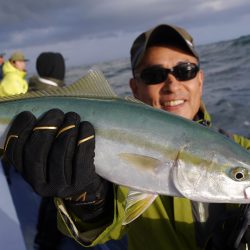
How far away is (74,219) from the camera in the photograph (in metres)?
2.76

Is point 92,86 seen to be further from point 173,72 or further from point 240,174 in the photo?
point 173,72

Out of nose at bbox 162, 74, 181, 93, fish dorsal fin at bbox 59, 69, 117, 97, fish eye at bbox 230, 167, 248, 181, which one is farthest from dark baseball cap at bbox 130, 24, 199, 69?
fish eye at bbox 230, 167, 248, 181

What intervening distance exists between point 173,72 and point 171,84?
5.0 inches

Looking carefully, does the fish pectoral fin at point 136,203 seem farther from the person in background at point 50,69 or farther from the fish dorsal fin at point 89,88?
the person in background at point 50,69

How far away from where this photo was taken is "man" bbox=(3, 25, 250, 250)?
2223 mm

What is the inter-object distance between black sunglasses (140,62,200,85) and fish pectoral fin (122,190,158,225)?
1.82 m

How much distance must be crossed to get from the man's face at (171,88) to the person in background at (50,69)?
13.1 feet

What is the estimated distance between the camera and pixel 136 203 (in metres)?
2.08

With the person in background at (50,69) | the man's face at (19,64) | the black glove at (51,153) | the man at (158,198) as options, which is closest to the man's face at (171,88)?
the man at (158,198)

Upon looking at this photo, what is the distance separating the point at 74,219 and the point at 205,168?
3.90ft

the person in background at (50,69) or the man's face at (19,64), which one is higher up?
the person in background at (50,69)

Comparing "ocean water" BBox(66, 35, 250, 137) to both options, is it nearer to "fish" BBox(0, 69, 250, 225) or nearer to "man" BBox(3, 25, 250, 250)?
"man" BBox(3, 25, 250, 250)

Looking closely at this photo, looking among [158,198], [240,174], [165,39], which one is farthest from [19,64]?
[240,174]

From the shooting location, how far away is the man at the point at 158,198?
2.22m
